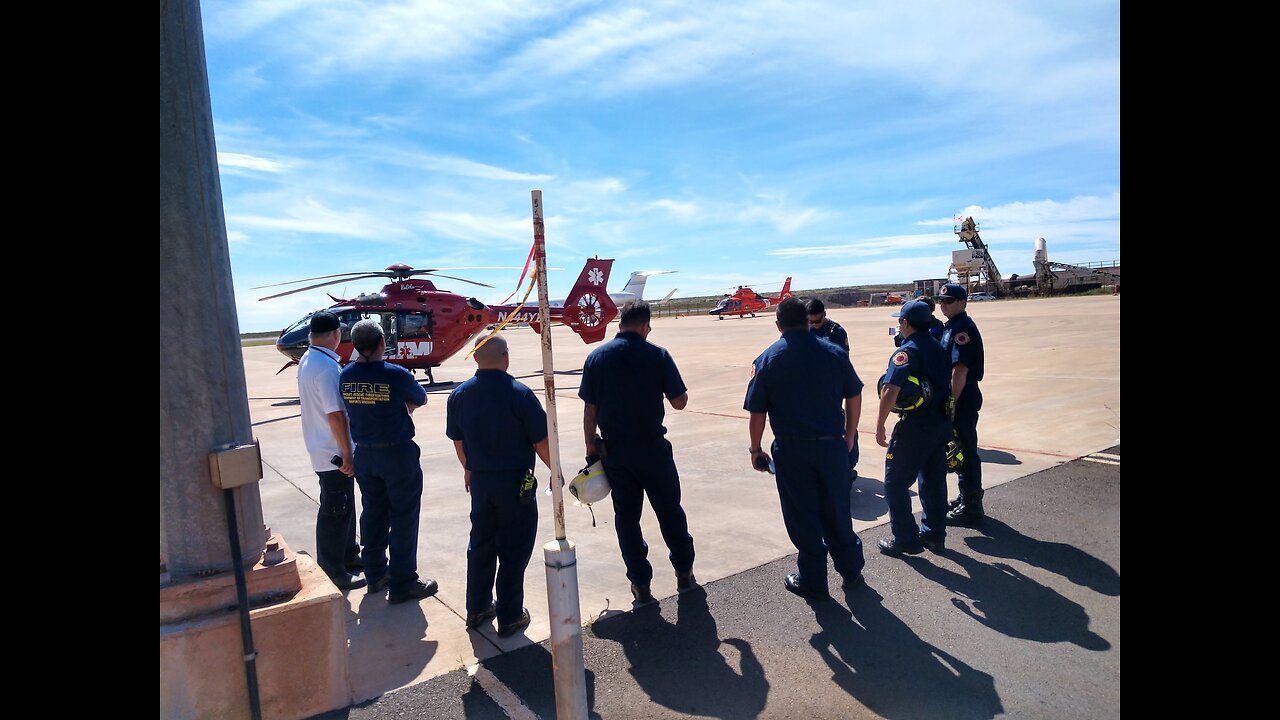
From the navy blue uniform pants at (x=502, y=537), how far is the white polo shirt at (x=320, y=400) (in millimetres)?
1328

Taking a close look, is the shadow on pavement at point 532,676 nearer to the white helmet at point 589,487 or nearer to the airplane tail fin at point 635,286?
the white helmet at point 589,487

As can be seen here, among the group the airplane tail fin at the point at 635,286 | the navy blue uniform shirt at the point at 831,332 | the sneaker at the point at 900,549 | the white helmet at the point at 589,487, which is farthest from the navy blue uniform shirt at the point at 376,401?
the airplane tail fin at the point at 635,286

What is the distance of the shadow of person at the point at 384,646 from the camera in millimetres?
3645

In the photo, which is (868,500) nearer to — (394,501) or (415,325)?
(394,501)

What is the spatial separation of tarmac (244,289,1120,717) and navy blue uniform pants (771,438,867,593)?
29cm

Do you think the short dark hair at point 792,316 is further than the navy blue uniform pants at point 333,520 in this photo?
No

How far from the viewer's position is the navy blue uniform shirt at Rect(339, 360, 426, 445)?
467 centimetres

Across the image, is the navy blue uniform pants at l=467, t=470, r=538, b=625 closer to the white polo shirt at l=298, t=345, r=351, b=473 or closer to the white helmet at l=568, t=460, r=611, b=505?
the white helmet at l=568, t=460, r=611, b=505

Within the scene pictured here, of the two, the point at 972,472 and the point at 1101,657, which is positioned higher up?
the point at 972,472

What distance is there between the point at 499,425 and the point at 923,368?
9.99 ft

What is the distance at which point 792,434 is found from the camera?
4383mm
